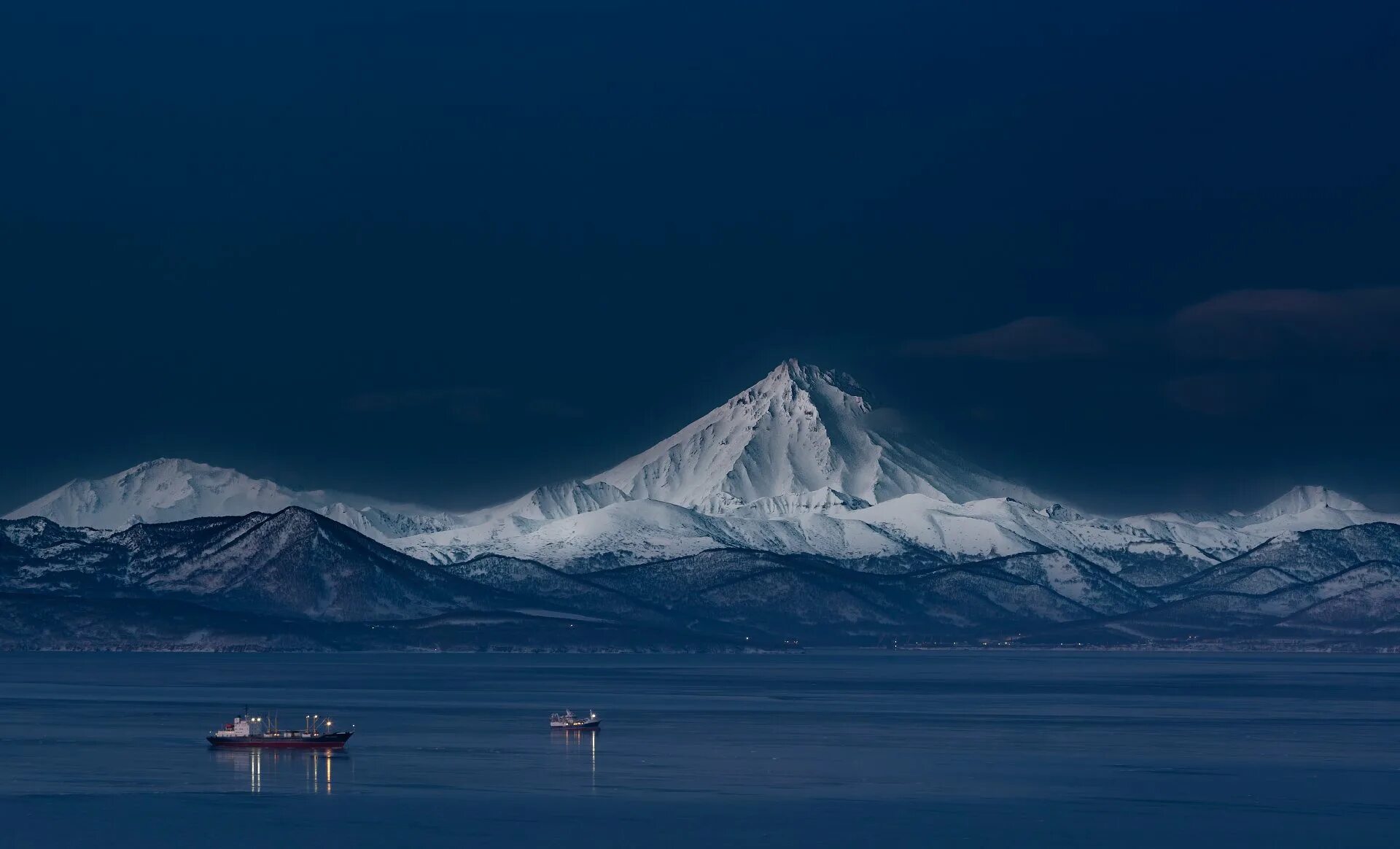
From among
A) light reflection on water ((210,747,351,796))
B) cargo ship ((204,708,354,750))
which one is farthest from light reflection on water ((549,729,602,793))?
cargo ship ((204,708,354,750))

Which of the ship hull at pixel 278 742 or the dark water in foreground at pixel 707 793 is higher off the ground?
the ship hull at pixel 278 742

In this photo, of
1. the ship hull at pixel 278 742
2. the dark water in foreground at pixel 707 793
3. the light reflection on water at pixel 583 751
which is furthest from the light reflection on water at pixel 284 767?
the light reflection on water at pixel 583 751

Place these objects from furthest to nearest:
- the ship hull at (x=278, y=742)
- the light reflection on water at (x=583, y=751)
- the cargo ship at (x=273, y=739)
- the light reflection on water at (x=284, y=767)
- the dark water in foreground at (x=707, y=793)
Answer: the cargo ship at (x=273, y=739), the ship hull at (x=278, y=742), the light reflection on water at (x=583, y=751), the light reflection on water at (x=284, y=767), the dark water in foreground at (x=707, y=793)

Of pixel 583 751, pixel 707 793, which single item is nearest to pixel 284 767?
pixel 583 751

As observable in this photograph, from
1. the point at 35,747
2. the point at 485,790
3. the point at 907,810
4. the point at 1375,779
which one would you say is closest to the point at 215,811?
the point at 485,790

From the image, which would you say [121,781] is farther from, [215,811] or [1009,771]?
[1009,771]

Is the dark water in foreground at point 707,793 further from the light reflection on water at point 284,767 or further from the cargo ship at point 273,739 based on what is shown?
the cargo ship at point 273,739

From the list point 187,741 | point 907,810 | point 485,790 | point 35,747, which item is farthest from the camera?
point 187,741

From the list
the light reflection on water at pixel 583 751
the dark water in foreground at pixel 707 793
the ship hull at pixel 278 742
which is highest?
the ship hull at pixel 278 742
